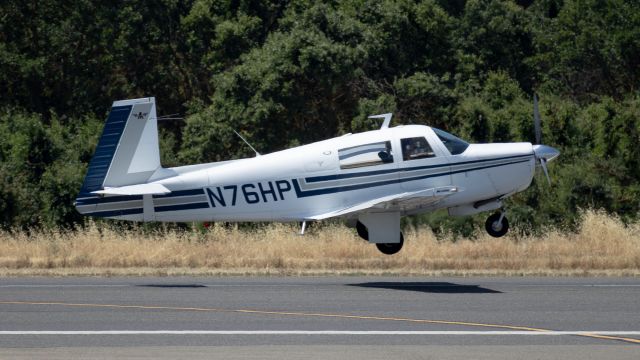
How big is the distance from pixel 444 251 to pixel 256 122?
9770 mm

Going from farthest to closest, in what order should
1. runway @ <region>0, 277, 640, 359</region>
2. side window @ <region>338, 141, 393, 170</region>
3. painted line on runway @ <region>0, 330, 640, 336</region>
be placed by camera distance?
1. side window @ <region>338, 141, 393, 170</region>
2. painted line on runway @ <region>0, 330, 640, 336</region>
3. runway @ <region>0, 277, 640, 359</region>

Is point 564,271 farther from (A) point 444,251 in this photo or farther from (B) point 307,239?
(B) point 307,239

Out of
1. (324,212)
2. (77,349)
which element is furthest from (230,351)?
(324,212)

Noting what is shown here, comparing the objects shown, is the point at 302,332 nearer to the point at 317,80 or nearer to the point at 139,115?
the point at 139,115

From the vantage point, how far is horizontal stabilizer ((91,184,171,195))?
61.9 feet

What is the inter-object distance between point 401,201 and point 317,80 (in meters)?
14.1

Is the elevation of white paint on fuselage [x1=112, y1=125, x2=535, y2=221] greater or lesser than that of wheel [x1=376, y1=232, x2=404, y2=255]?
greater

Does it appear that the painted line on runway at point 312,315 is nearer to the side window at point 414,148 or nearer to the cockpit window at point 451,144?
the side window at point 414,148

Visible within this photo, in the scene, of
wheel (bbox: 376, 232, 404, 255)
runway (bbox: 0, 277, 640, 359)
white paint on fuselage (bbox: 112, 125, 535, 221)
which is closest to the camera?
runway (bbox: 0, 277, 640, 359)

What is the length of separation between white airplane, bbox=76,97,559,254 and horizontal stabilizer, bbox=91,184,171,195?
2 centimetres

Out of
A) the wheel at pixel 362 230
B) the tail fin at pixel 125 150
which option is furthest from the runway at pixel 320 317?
the tail fin at pixel 125 150

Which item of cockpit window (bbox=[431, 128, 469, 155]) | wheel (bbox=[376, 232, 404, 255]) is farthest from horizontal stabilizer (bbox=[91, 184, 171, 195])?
cockpit window (bbox=[431, 128, 469, 155])

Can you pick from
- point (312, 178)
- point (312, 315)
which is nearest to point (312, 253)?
point (312, 178)

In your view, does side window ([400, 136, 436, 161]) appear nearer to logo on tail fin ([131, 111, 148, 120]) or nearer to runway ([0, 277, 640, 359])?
runway ([0, 277, 640, 359])
